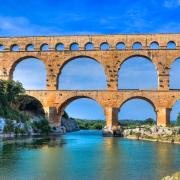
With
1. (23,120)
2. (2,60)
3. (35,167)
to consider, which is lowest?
(35,167)

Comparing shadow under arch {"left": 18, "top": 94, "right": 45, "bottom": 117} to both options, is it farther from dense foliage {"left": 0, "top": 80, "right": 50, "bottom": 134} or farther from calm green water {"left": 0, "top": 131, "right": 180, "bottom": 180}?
calm green water {"left": 0, "top": 131, "right": 180, "bottom": 180}

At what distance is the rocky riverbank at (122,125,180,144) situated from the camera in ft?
133

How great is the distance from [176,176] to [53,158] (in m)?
11.0

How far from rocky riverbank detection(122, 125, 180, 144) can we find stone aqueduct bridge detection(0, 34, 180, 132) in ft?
13.6

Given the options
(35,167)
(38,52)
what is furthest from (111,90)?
(35,167)

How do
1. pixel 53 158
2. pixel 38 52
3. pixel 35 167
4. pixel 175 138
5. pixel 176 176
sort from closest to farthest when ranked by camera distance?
1. pixel 176 176
2. pixel 35 167
3. pixel 53 158
4. pixel 175 138
5. pixel 38 52

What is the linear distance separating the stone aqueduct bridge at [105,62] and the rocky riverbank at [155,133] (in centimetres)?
415

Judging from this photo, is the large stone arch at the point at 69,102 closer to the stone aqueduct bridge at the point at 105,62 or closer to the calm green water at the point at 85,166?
the stone aqueduct bridge at the point at 105,62

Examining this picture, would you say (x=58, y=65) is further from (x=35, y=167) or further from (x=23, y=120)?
(x=35, y=167)

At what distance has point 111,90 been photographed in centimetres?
5062

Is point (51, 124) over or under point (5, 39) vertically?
under

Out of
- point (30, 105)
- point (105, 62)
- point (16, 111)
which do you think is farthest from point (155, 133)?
point (30, 105)

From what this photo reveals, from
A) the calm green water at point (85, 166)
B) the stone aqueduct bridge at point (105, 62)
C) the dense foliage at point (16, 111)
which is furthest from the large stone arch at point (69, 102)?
the calm green water at point (85, 166)

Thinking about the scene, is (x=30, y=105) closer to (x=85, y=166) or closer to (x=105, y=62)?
(x=105, y=62)
